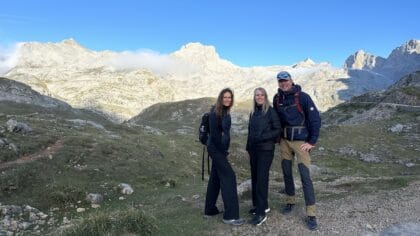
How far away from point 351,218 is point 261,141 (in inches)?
143

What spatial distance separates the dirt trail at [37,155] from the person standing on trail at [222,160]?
13.0m

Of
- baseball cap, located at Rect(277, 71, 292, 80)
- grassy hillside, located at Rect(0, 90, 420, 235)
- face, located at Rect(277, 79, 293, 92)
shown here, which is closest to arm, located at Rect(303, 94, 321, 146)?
face, located at Rect(277, 79, 293, 92)

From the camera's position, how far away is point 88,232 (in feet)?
37.4

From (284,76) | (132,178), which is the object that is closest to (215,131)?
(284,76)

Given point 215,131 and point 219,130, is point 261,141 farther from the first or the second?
point 215,131

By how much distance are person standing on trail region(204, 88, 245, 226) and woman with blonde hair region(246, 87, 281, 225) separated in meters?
0.67

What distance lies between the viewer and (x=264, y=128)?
40.9 feet

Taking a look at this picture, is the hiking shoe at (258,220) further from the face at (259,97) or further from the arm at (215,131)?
the face at (259,97)

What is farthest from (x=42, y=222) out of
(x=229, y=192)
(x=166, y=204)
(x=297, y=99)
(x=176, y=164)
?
(x=176, y=164)

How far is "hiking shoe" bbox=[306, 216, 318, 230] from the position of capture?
12.3m

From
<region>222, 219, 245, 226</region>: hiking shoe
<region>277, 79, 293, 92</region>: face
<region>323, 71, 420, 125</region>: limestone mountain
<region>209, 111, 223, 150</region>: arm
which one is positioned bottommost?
<region>222, 219, 245, 226</region>: hiking shoe

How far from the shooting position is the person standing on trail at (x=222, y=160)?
12500mm

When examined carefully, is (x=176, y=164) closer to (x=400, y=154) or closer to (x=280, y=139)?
(x=280, y=139)

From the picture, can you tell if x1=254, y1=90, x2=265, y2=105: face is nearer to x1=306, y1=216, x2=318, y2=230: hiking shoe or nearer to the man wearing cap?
the man wearing cap
